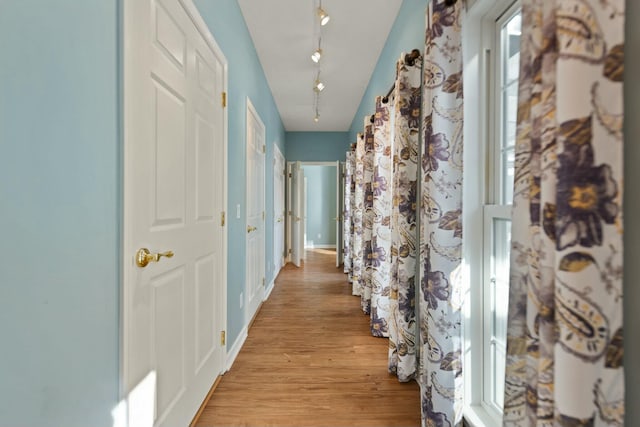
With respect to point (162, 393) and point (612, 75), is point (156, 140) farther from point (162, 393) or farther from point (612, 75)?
point (612, 75)

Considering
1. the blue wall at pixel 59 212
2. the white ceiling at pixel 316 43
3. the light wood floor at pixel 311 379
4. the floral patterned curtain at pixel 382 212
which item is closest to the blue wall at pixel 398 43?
the white ceiling at pixel 316 43

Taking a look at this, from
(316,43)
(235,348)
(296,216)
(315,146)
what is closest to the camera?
(235,348)

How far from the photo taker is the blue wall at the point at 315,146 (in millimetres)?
6594

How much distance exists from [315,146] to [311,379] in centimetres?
512

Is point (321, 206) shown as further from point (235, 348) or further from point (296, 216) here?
→ point (235, 348)

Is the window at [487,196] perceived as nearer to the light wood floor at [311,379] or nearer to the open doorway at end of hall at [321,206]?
the light wood floor at [311,379]

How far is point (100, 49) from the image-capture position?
92 centimetres

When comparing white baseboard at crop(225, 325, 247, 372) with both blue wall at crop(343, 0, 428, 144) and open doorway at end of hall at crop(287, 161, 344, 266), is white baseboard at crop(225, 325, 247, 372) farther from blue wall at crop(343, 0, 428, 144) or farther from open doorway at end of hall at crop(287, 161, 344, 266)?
open doorway at end of hall at crop(287, 161, 344, 266)

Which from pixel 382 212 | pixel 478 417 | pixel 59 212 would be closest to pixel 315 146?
pixel 382 212

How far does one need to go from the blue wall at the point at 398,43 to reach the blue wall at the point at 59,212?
1749 mm

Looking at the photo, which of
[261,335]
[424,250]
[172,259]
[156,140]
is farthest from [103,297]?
[261,335]

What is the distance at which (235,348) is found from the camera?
2416mm

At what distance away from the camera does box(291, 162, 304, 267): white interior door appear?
20.7 feet

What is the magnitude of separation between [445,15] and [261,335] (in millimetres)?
2607
